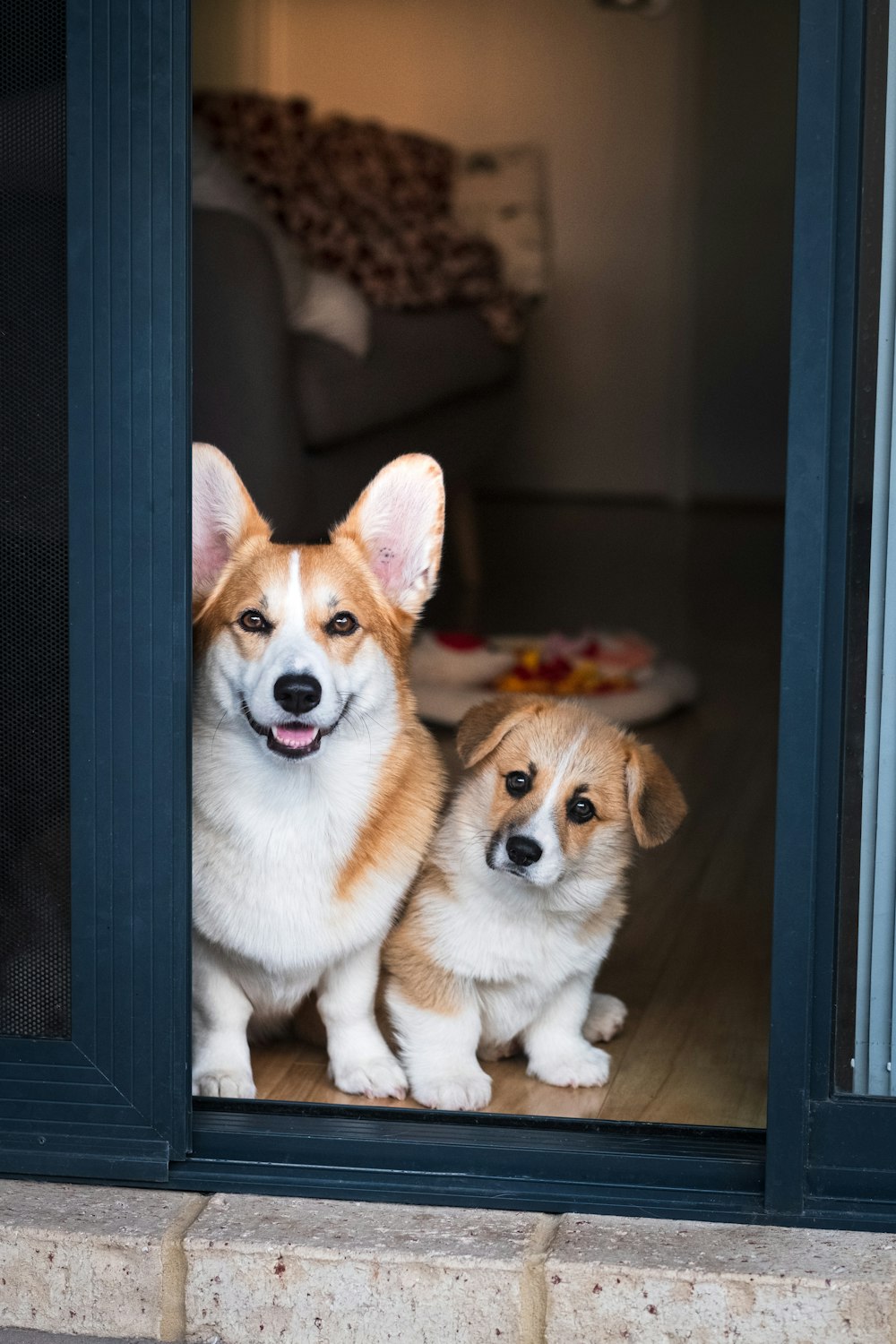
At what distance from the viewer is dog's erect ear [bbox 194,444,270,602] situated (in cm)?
204

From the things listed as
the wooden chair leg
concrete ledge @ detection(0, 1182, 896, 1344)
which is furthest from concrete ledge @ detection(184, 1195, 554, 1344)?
the wooden chair leg

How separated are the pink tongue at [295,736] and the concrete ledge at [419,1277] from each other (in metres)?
0.58

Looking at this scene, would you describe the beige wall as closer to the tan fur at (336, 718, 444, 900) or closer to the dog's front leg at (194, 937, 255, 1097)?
the tan fur at (336, 718, 444, 900)

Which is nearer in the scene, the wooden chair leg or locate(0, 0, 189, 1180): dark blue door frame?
locate(0, 0, 189, 1180): dark blue door frame

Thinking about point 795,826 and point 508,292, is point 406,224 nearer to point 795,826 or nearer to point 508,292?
point 508,292

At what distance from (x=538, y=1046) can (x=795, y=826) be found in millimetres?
618

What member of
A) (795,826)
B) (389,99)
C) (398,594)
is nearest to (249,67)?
(389,99)

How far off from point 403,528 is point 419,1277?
97 cm

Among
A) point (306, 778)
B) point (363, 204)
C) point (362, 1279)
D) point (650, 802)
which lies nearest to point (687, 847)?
point (650, 802)

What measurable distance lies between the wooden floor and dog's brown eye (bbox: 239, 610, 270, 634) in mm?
662

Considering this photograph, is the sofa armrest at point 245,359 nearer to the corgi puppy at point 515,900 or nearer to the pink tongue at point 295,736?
the corgi puppy at point 515,900

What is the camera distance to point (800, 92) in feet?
5.55

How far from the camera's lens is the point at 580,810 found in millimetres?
2068

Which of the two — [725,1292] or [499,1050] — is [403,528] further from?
[725,1292]
